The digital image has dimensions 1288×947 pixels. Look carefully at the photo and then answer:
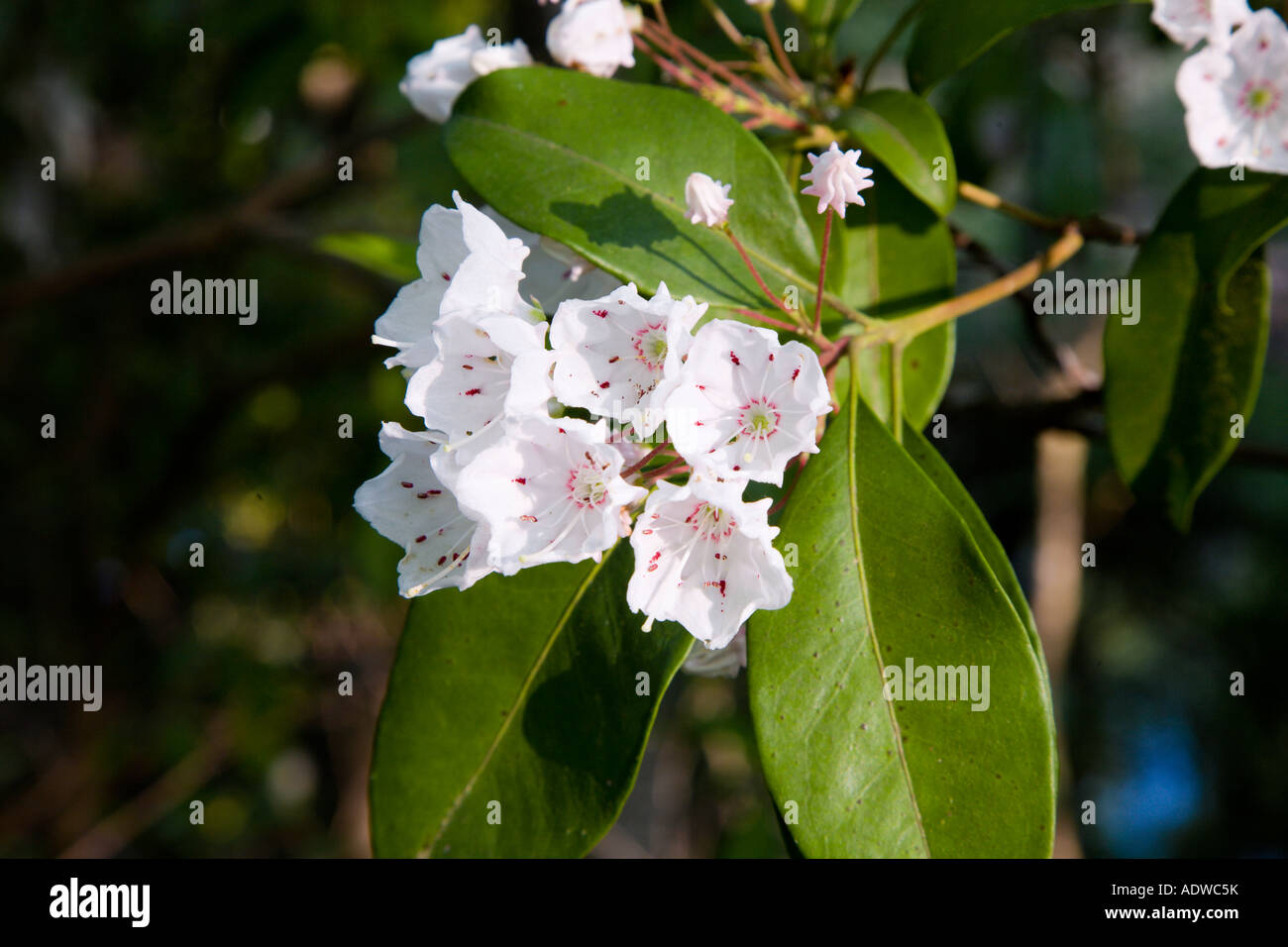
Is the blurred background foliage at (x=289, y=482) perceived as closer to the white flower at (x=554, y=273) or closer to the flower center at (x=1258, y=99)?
the flower center at (x=1258, y=99)

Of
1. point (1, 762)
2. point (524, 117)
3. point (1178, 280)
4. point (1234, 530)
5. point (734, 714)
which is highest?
point (524, 117)

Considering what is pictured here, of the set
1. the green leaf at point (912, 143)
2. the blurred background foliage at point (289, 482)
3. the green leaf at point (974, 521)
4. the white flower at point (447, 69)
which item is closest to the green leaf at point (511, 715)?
the green leaf at point (974, 521)

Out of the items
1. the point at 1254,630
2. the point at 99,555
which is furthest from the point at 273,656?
the point at 1254,630

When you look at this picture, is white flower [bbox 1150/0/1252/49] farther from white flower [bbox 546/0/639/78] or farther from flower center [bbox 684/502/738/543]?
flower center [bbox 684/502/738/543]

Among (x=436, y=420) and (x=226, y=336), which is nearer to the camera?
(x=436, y=420)

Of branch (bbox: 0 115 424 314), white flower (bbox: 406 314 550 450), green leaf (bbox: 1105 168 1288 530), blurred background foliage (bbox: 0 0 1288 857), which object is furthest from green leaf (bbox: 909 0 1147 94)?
branch (bbox: 0 115 424 314)

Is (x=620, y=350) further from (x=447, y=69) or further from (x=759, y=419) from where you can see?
(x=447, y=69)
